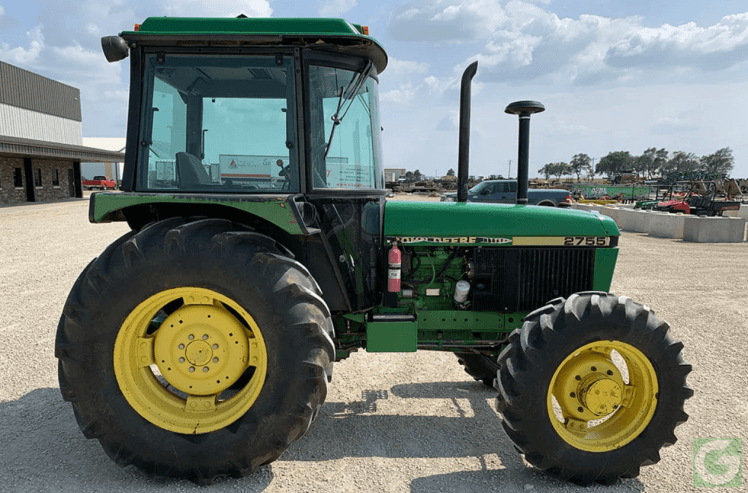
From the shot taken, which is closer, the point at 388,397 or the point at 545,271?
the point at 545,271

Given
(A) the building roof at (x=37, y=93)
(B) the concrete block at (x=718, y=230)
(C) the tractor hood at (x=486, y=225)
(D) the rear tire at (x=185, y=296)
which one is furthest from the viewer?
(A) the building roof at (x=37, y=93)

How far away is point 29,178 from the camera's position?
28.8 metres

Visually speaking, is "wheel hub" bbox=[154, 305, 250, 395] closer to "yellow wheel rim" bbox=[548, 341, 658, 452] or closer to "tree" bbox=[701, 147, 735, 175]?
"yellow wheel rim" bbox=[548, 341, 658, 452]

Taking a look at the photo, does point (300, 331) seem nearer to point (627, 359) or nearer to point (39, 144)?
point (627, 359)

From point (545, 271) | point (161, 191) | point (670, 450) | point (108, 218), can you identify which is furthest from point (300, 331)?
point (670, 450)

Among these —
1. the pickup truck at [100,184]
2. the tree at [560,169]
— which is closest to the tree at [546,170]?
the tree at [560,169]

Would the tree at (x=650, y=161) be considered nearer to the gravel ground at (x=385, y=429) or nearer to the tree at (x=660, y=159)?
the tree at (x=660, y=159)

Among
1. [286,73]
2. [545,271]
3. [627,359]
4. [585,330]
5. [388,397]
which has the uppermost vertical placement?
[286,73]

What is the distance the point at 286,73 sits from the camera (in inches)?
118

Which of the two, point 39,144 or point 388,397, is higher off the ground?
point 39,144

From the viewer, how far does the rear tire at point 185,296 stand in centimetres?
270

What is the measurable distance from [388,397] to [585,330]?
6.00ft

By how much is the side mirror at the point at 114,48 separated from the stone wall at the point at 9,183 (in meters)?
30.1

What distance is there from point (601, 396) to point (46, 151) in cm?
3108
